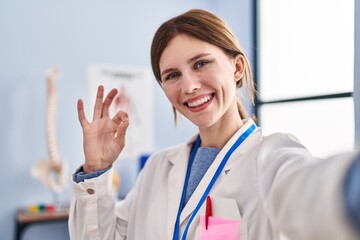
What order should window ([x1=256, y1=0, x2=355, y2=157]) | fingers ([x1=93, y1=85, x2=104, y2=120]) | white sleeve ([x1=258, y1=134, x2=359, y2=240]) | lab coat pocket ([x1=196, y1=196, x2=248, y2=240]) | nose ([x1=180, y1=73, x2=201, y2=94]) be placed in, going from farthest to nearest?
window ([x1=256, y1=0, x2=355, y2=157]), fingers ([x1=93, y1=85, x2=104, y2=120]), nose ([x1=180, y1=73, x2=201, y2=94]), lab coat pocket ([x1=196, y1=196, x2=248, y2=240]), white sleeve ([x1=258, y1=134, x2=359, y2=240])

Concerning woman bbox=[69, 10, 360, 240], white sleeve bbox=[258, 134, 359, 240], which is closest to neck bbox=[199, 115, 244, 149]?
woman bbox=[69, 10, 360, 240]

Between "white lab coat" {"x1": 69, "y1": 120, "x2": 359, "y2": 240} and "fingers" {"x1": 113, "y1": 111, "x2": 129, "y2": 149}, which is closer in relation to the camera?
"white lab coat" {"x1": 69, "y1": 120, "x2": 359, "y2": 240}

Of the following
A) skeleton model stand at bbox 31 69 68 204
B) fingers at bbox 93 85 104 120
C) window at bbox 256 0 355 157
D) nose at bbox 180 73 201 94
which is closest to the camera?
nose at bbox 180 73 201 94

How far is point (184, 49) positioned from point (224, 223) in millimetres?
446

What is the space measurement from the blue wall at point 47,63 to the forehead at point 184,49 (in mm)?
1580

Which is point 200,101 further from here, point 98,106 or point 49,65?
point 49,65

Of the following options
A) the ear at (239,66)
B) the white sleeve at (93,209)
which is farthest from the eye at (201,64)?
the white sleeve at (93,209)

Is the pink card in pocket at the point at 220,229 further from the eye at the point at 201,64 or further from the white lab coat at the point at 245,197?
the eye at the point at 201,64

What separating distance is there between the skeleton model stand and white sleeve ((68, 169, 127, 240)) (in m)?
1.22

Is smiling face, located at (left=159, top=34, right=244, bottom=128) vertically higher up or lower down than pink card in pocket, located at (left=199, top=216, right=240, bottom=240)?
higher up

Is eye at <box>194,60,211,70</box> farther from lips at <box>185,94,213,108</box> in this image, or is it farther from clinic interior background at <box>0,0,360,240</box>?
clinic interior background at <box>0,0,360,240</box>

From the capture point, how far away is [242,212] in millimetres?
902

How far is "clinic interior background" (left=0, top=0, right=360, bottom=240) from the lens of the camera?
2.32 meters

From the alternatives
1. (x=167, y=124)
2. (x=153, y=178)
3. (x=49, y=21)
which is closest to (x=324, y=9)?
(x=167, y=124)
